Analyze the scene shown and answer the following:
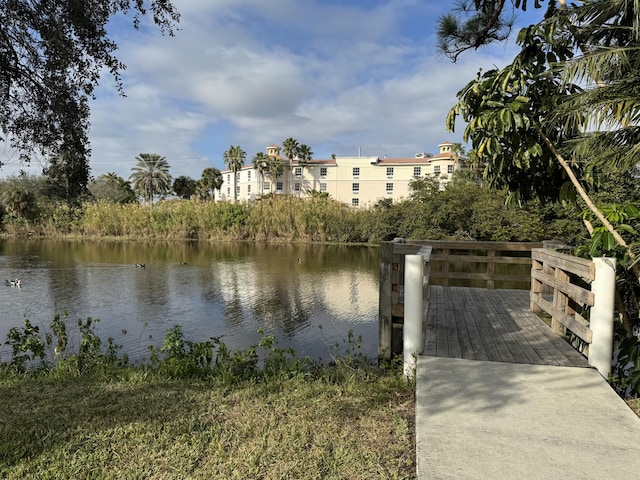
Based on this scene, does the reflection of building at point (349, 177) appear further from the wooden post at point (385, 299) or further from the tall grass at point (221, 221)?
the wooden post at point (385, 299)

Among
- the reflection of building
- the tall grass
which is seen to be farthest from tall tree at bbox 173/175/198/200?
the tall grass

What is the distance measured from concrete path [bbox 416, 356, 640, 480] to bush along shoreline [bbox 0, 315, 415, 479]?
0.20 metres

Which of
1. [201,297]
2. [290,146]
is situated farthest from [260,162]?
[201,297]

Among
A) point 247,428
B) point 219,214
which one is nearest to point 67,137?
point 247,428

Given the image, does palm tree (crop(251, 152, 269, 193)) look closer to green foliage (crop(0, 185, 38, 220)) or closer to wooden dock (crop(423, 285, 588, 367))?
green foliage (crop(0, 185, 38, 220))

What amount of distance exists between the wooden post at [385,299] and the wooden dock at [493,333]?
51cm

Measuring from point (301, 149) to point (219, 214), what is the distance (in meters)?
23.8

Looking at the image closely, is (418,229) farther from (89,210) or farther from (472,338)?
(89,210)

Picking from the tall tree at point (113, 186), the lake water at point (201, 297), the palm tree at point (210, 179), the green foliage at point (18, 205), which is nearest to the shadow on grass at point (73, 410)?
the lake water at point (201, 297)

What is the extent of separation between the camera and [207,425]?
2.88 metres

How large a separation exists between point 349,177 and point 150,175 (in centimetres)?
2579

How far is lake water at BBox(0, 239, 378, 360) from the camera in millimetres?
8245

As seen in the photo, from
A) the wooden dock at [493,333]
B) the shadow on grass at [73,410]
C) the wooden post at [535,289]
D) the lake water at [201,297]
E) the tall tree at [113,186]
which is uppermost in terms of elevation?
the tall tree at [113,186]

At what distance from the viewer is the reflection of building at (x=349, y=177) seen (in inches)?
2036
